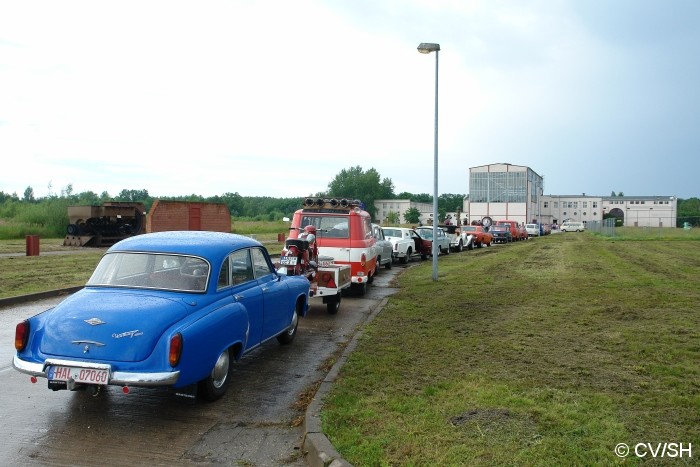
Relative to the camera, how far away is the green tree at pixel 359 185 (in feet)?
343

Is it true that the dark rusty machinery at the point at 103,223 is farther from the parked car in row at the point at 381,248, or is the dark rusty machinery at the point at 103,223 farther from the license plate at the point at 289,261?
the license plate at the point at 289,261

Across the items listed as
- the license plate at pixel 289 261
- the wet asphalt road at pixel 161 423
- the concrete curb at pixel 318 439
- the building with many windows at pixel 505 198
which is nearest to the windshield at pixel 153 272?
the wet asphalt road at pixel 161 423

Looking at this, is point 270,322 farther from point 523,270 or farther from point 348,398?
point 523,270

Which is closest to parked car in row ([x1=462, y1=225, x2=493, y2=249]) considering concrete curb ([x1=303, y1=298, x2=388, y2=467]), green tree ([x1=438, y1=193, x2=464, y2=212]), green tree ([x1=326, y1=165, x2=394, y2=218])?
concrete curb ([x1=303, y1=298, x2=388, y2=467])

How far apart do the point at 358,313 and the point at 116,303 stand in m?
6.93

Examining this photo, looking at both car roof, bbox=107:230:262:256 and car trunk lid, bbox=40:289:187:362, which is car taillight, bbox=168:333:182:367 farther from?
car roof, bbox=107:230:262:256

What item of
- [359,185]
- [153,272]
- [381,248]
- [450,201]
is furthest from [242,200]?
A: [153,272]

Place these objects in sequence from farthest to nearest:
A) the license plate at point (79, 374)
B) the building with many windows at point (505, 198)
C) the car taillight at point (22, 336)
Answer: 1. the building with many windows at point (505, 198)
2. the car taillight at point (22, 336)
3. the license plate at point (79, 374)

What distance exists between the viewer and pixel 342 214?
1317cm

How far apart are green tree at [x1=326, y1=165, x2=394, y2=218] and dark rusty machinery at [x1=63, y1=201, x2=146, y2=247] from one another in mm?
66066

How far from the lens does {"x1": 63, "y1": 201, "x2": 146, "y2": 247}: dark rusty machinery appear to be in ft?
103

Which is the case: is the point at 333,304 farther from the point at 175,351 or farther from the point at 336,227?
the point at 175,351


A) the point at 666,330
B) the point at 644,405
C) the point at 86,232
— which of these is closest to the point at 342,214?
the point at 666,330

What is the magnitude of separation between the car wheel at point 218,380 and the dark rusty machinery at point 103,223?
2767cm
